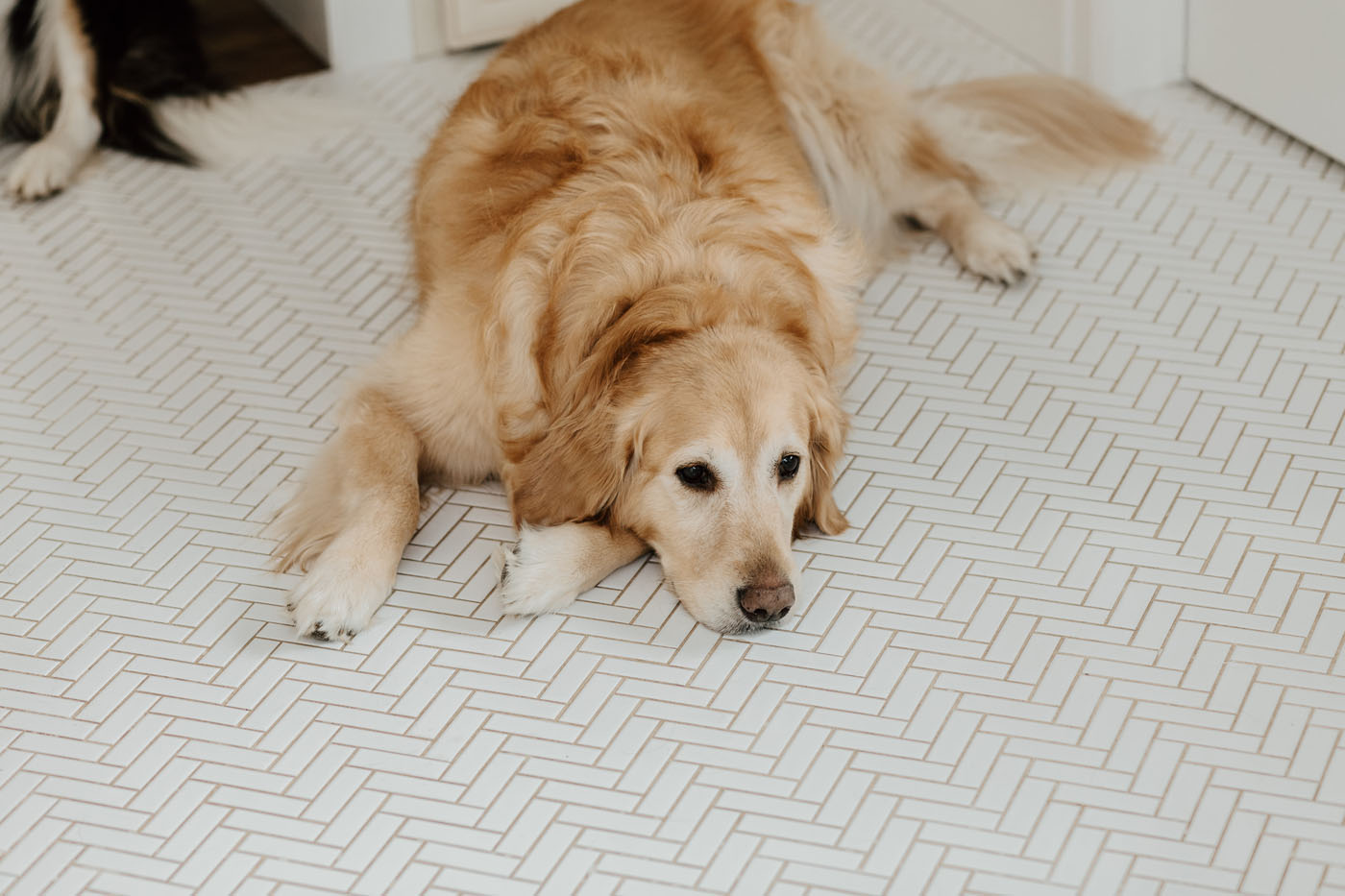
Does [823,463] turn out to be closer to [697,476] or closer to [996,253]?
[697,476]

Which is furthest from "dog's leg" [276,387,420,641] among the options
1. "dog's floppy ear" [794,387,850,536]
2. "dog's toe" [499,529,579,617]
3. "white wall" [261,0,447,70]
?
"white wall" [261,0,447,70]

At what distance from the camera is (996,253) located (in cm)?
352

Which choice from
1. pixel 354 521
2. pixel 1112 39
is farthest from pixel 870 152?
pixel 354 521

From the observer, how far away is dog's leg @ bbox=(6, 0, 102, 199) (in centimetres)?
386

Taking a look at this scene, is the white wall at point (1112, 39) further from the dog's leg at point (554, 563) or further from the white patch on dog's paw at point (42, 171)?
the white patch on dog's paw at point (42, 171)

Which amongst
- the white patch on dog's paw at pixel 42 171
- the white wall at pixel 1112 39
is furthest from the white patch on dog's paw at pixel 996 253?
the white patch on dog's paw at pixel 42 171

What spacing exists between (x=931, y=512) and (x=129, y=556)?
1528 mm

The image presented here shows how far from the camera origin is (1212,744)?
7.78 feet

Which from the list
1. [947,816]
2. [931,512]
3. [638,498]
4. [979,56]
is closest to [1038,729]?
[947,816]

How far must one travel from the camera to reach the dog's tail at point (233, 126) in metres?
4.02

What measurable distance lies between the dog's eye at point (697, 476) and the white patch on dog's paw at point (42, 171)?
2.25 metres

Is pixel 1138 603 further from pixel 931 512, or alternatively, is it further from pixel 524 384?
pixel 524 384

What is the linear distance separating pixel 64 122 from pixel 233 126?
0.43 m

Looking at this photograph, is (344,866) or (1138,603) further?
(1138,603)
